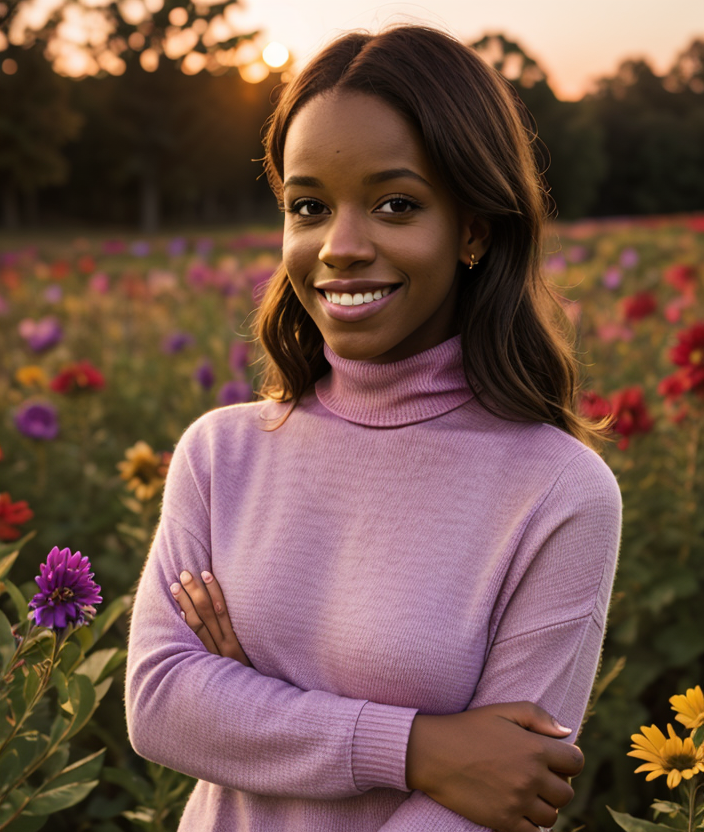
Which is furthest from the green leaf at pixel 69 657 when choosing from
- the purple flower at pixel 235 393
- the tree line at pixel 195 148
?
the tree line at pixel 195 148

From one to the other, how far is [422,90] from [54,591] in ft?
2.75

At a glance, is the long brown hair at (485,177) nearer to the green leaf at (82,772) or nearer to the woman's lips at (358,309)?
the woman's lips at (358,309)

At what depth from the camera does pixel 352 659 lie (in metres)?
1.23

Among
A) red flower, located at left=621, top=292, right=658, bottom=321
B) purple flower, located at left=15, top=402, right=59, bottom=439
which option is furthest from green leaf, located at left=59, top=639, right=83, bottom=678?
red flower, located at left=621, top=292, right=658, bottom=321

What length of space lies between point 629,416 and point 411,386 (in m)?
1.41

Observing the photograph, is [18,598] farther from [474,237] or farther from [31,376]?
[31,376]

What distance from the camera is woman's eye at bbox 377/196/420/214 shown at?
1.24 metres

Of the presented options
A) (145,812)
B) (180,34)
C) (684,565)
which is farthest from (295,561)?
(684,565)

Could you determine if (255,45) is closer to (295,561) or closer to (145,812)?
(295,561)

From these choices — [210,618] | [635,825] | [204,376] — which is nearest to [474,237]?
[210,618]

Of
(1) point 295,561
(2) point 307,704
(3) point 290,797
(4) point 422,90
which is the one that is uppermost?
(4) point 422,90

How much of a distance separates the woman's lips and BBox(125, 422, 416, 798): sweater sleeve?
1.46 feet

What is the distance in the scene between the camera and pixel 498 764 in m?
1.10

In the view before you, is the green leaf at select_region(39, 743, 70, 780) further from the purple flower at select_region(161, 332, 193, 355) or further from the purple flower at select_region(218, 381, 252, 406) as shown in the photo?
the purple flower at select_region(161, 332, 193, 355)
